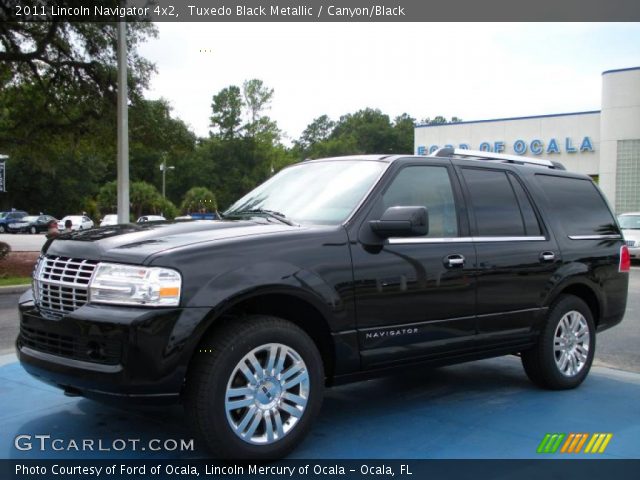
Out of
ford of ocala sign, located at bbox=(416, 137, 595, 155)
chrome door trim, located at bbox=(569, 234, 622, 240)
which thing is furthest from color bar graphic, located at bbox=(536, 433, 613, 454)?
ford of ocala sign, located at bbox=(416, 137, 595, 155)

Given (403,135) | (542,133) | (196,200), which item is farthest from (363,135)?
(542,133)

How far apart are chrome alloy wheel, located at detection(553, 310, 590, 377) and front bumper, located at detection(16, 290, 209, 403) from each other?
3.36 metres

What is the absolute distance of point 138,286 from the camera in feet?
11.6

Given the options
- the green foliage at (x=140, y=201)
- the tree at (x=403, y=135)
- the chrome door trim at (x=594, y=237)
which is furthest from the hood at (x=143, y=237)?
the tree at (x=403, y=135)

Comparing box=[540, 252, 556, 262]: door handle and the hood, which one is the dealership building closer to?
box=[540, 252, 556, 262]: door handle

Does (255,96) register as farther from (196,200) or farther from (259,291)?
(259,291)

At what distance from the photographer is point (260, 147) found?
89375 millimetres

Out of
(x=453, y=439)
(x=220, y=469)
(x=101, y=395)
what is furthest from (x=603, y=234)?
(x=101, y=395)

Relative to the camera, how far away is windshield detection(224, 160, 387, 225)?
4531 millimetres

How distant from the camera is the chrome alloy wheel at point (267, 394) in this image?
371cm

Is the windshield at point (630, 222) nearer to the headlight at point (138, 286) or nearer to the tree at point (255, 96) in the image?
the headlight at point (138, 286)

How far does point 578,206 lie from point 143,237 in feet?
13.0

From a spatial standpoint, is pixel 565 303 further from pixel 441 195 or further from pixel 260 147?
pixel 260 147

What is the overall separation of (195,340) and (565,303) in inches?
135
